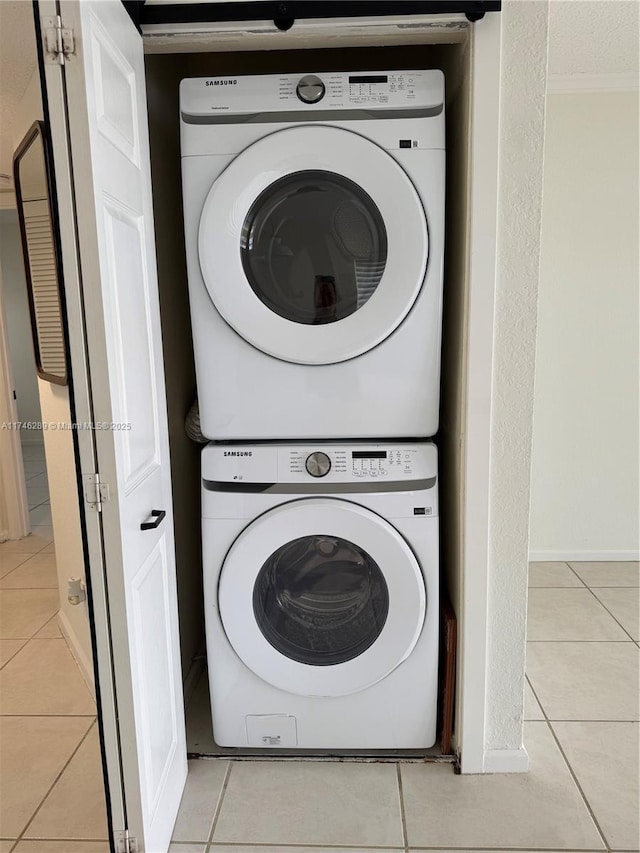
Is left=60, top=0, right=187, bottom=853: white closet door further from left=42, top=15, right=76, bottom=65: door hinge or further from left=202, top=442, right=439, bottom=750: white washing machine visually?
left=202, top=442, right=439, bottom=750: white washing machine

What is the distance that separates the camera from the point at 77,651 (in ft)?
8.11

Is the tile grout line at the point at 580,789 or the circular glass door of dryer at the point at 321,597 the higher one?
the circular glass door of dryer at the point at 321,597

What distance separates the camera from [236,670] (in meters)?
1.88

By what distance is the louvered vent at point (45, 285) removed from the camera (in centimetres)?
187

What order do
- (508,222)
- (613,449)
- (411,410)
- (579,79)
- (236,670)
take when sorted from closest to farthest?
(508,222) < (411,410) < (236,670) < (579,79) < (613,449)

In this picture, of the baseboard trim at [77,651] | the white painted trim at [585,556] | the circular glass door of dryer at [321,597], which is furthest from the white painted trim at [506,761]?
the white painted trim at [585,556]

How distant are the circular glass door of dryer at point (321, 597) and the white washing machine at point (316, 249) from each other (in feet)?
0.83

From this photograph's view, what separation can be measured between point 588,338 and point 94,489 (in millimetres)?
2493

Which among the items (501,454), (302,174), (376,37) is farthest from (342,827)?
(376,37)

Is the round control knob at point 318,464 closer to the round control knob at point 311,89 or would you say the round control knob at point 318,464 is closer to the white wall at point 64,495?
the white wall at point 64,495

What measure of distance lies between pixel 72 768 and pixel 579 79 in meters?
3.19

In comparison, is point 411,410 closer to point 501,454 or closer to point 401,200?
point 501,454

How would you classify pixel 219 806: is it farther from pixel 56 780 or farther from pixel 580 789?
pixel 580 789

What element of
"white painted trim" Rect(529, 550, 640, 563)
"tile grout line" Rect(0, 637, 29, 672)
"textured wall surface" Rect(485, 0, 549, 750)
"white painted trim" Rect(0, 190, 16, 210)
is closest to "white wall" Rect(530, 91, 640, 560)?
"white painted trim" Rect(529, 550, 640, 563)
